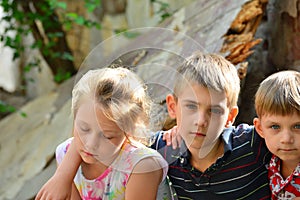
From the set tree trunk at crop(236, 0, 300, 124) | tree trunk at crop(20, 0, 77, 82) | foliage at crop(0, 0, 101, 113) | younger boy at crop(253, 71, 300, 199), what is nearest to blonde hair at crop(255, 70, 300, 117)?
younger boy at crop(253, 71, 300, 199)

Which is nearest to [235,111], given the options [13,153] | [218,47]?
[218,47]

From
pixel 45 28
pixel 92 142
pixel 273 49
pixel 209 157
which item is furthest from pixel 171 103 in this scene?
pixel 45 28

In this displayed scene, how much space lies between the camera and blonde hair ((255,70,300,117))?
70.1 inches

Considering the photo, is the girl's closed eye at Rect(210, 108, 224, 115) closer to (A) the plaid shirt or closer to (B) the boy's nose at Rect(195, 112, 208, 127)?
(B) the boy's nose at Rect(195, 112, 208, 127)

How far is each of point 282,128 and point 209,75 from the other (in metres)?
0.29

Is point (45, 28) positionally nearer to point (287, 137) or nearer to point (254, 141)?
point (254, 141)

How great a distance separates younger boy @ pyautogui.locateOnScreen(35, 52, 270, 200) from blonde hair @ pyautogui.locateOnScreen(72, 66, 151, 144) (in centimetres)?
13

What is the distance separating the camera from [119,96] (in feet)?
6.10

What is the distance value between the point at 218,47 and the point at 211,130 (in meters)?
0.81

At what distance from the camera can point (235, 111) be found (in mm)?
1977

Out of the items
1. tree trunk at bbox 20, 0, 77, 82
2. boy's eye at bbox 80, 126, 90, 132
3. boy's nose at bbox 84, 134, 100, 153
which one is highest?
boy's eye at bbox 80, 126, 90, 132

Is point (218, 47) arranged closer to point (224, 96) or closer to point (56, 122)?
point (224, 96)

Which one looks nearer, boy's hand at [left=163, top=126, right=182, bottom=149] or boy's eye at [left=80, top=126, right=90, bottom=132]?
boy's eye at [left=80, top=126, right=90, bottom=132]

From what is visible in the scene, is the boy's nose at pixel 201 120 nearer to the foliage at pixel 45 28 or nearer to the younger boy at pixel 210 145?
the younger boy at pixel 210 145
